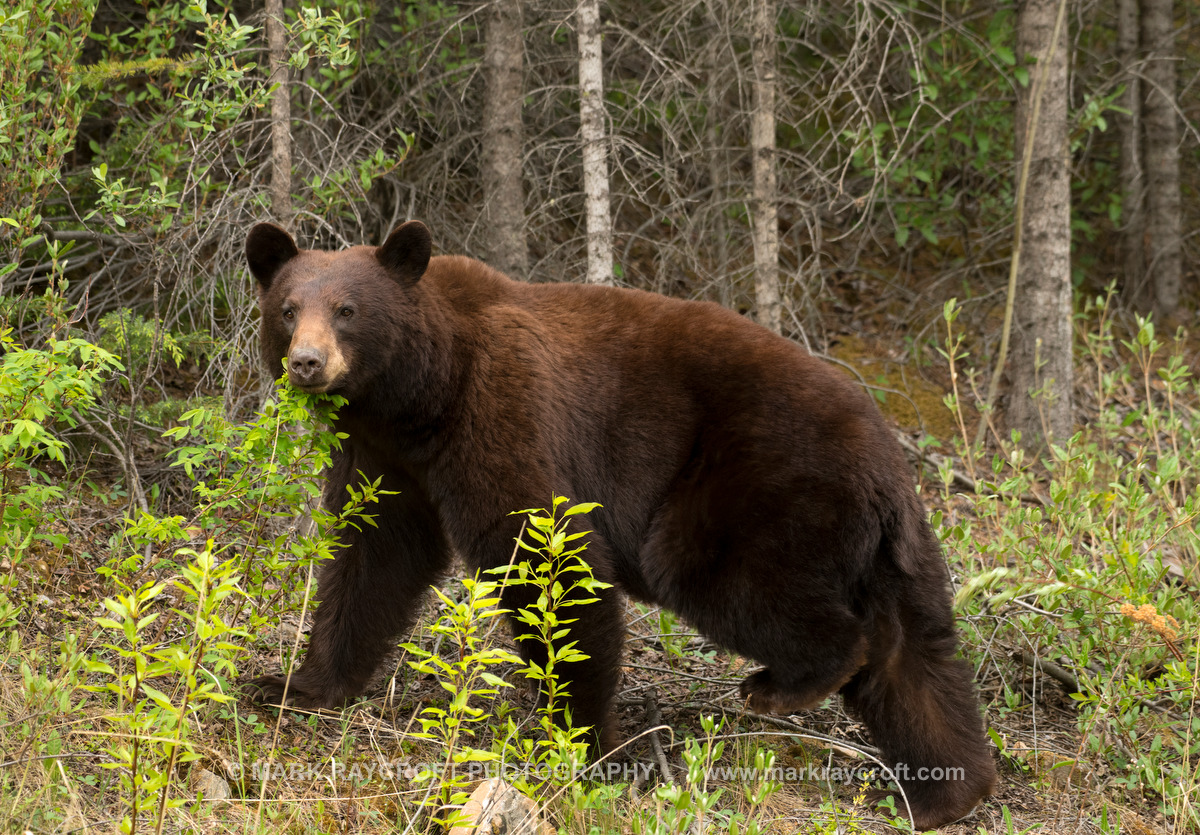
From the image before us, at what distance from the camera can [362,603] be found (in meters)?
3.97

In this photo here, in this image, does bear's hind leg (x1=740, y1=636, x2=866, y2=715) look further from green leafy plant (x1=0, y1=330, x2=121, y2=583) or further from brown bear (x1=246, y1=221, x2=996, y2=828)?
green leafy plant (x1=0, y1=330, x2=121, y2=583)

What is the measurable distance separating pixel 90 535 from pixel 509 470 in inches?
92.5

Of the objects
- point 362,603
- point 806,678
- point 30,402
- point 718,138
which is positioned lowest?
point 806,678

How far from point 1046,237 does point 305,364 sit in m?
5.69

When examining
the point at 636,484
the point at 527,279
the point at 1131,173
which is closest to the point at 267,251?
the point at 636,484

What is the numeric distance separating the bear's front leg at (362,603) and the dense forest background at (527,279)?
129 millimetres

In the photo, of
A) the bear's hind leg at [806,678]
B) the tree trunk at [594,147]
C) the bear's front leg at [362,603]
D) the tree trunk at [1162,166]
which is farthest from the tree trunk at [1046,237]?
the bear's front leg at [362,603]

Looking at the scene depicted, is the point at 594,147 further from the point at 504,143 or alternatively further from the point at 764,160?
the point at 764,160

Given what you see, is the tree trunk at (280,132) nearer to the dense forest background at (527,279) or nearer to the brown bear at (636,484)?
the dense forest background at (527,279)

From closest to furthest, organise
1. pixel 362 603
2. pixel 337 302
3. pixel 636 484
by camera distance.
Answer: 1. pixel 337 302
2. pixel 636 484
3. pixel 362 603

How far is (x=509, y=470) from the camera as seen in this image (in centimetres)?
354

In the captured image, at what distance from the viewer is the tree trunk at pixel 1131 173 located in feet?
29.8

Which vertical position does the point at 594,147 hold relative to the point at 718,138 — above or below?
below

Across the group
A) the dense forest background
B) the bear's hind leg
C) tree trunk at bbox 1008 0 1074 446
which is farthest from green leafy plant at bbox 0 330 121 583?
tree trunk at bbox 1008 0 1074 446
